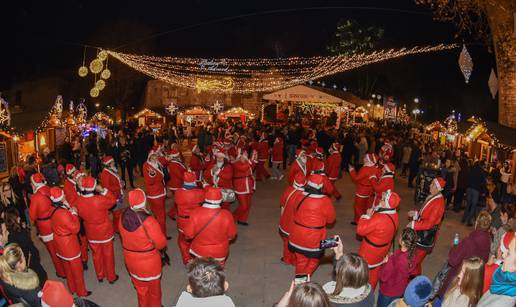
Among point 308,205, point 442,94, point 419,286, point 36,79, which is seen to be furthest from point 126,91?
point 419,286

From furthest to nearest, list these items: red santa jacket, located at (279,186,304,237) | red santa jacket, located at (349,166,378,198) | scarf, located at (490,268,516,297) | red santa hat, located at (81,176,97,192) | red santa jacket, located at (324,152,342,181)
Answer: red santa jacket, located at (324,152,342,181), red santa jacket, located at (349,166,378,198), red santa jacket, located at (279,186,304,237), red santa hat, located at (81,176,97,192), scarf, located at (490,268,516,297)

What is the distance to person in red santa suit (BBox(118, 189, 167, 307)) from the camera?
5.00 meters

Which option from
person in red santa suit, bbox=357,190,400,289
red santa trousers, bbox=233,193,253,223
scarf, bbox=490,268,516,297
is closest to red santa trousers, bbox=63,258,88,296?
red santa trousers, bbox=233,193,253,223

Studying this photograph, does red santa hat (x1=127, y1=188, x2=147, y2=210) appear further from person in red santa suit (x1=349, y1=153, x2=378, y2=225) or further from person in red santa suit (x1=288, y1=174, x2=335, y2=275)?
person in red santa suit (x1=349, y1=153, x2=378, y2=225)

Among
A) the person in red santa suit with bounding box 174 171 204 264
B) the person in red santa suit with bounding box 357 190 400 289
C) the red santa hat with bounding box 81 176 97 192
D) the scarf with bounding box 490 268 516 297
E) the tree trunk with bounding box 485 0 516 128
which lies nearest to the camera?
the scarf with bounding box 490 268 516 297

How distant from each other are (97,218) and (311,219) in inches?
125

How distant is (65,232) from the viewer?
5.65 meters

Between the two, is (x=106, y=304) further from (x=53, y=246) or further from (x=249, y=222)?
(x=249, y=222)

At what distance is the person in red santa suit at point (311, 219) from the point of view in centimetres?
584

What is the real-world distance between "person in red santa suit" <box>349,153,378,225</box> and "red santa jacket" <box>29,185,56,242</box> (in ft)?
18.9

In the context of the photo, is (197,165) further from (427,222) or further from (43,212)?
(427,222)

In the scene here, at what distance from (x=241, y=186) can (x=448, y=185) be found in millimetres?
5587

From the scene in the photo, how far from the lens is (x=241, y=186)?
9.12m

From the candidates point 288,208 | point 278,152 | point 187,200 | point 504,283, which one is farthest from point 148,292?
point 278,152
